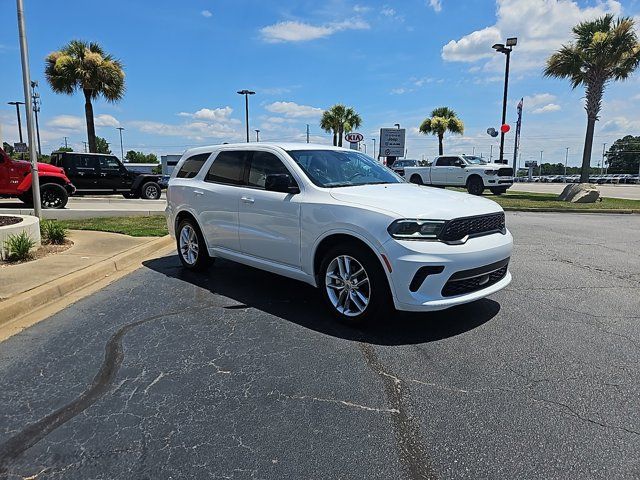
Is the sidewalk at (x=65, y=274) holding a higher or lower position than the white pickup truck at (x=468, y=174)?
lower

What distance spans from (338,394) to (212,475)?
Answer: 1.04 m

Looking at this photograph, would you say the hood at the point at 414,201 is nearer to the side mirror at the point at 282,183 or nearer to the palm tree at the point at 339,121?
the side mirror at the point at 282,183

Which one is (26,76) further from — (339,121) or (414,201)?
(339,121)

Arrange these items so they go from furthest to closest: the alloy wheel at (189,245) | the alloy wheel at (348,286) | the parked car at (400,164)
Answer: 1. the parked car at (400,164)
2. the alloy wheel at (189,245)
3. the alloy wheel at (348,286)

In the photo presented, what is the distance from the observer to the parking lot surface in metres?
2.46

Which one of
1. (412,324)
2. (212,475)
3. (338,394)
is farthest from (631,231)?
(212,475)

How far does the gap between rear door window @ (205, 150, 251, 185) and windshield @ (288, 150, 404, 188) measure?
812 mm

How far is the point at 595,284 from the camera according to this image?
5.89 meters

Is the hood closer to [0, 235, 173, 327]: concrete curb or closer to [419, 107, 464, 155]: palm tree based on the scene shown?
[0, 235, 173, 327]: concrete curb

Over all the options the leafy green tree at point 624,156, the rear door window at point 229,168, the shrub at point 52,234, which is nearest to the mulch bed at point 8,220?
the shrub at point 52,234

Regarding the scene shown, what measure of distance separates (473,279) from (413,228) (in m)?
0.76

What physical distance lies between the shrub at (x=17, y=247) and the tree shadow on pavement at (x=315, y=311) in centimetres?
195

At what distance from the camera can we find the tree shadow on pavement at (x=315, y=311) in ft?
13.7

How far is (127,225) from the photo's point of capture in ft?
34.5
